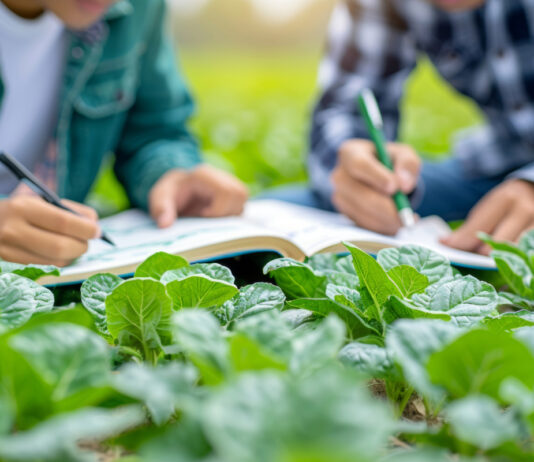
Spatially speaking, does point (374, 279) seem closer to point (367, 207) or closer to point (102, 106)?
point (367, 207)

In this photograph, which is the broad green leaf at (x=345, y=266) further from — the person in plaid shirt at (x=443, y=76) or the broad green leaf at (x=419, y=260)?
the person in plaid shirt at (x=443, y=76)

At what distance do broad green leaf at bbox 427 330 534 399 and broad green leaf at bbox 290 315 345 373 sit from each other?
0.19 feet

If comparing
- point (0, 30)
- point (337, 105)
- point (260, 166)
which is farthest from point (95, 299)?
point (260, 166)

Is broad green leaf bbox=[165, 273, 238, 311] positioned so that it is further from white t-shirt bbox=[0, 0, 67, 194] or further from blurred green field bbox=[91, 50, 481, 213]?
blurred green field bbox=[91, 50, 481, 213]

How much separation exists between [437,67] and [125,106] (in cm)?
82

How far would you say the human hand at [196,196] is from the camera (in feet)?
3.38

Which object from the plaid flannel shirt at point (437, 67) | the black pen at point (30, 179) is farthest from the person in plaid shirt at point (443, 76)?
the black pen at point (30, 179)

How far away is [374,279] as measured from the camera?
49 centimetres

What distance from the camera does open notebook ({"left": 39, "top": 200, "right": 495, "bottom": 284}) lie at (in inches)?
27.7

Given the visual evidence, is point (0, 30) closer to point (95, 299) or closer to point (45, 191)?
point (45, 191)

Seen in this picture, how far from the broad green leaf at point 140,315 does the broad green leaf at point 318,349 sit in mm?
148

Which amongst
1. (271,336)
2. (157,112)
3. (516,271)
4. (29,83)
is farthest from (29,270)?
(157,112)

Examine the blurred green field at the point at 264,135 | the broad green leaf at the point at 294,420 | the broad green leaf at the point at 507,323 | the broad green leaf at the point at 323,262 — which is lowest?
the blurred green field at the point at 264,135

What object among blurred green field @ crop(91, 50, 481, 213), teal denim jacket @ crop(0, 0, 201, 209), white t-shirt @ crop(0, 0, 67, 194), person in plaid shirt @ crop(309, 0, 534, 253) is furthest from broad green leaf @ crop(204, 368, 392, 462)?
blurred green field @ crop(91, 50, 481, 213)
